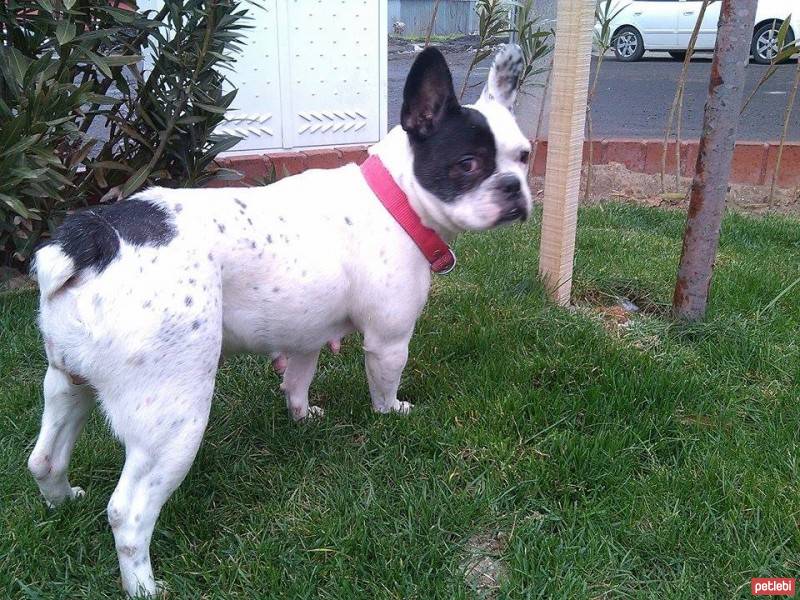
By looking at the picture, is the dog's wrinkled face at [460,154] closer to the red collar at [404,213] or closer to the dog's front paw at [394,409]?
the red collar at [404,213]

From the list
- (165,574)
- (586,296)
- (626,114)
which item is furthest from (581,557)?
(626,114)

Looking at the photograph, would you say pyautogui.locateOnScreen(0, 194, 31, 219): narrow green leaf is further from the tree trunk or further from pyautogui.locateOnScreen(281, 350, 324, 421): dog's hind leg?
the tree trunk

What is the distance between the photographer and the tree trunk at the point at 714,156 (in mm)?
3396

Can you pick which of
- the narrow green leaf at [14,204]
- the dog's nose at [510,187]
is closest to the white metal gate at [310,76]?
the narrow green leaf at [14,204]

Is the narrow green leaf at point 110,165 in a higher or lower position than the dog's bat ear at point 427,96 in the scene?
lower

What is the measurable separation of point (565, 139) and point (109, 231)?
2.48 metres

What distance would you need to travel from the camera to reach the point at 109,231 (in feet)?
7.05

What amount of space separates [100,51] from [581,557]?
3.69 m

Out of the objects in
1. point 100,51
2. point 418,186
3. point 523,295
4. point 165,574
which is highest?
point 100,51

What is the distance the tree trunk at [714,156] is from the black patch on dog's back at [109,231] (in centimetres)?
261

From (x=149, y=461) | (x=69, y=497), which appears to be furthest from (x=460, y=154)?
(x=69, y=497)

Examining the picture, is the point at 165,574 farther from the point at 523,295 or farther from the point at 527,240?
the point at 527,240

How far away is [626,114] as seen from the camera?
454 inches

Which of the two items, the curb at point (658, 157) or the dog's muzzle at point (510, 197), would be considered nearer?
the dog's muzzle at point (510, 197)
